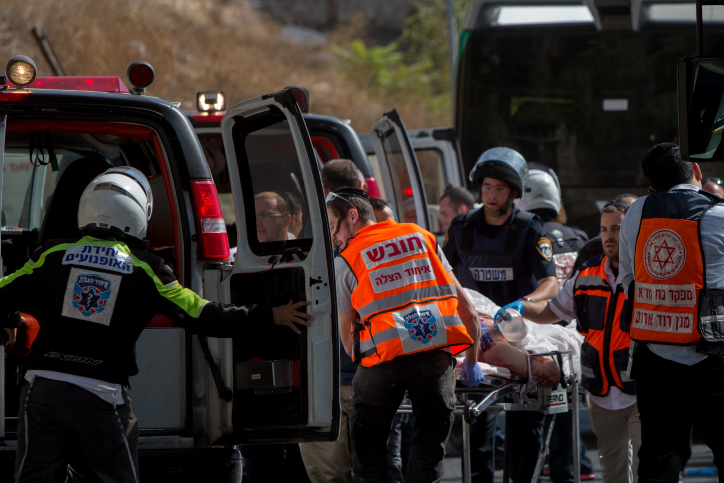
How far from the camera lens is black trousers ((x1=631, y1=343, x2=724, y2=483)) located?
3449 mm

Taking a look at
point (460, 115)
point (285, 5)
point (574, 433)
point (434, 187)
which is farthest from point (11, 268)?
point (285, 5)

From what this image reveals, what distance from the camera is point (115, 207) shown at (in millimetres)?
3211

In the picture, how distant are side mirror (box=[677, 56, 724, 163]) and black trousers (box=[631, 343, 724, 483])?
0.86 meters

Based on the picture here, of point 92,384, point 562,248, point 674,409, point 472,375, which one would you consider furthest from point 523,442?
point 92,384

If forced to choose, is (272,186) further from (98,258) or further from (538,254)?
(538,254)

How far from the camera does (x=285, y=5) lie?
35.2 meters

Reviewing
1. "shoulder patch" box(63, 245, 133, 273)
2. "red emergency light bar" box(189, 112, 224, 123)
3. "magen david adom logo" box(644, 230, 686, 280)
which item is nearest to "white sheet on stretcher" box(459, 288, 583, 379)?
"magen david adom logo" box(644, 230, 686, 280)

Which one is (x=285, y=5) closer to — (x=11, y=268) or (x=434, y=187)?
(x=434, y=187)

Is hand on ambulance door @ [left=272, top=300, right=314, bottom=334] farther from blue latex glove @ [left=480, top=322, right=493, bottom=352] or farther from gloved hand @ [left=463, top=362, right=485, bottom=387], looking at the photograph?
blue latex glove @ [left=480, top=322, right=493, bottom=352]

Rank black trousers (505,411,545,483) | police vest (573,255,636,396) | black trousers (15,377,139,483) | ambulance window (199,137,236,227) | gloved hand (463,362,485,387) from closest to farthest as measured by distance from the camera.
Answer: black trousers (15,377,139,483), gloved hand (463,362,485,387), police vest (573,255,636,396), black trousers (505,411,545,483), ambulance window (199,137,236,227)

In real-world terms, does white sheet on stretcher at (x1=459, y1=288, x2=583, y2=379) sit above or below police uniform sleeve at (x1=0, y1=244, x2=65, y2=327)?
below

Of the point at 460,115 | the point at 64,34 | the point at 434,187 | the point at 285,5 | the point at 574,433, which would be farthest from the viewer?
the point at 285,5

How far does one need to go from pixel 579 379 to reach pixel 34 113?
9.71 ft

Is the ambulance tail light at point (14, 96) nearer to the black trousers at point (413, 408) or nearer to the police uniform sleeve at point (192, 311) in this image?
the police uniform sleeve at point (192, 311)
